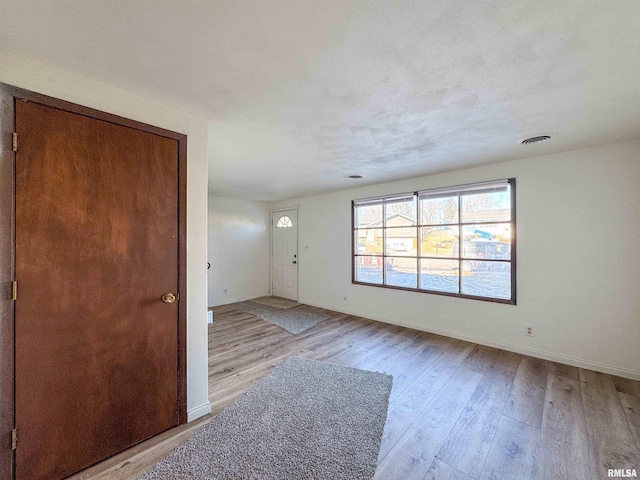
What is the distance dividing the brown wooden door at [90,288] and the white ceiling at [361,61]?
0.43 metres

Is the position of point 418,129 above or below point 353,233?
above

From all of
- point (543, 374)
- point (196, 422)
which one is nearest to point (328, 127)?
point (196, 422)

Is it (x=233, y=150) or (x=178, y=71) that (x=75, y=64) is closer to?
(x=178, y=71)

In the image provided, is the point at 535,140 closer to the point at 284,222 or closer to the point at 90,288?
the point at 90,288

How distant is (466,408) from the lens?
2.08 m

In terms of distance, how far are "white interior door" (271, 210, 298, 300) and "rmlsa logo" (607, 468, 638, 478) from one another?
16.1 ft

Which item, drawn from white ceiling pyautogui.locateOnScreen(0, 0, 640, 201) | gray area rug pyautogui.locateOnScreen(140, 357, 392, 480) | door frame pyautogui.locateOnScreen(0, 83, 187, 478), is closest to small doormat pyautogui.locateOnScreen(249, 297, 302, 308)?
gray area rug pyautogui.locateOnScreen(140, 357, 392, 480)

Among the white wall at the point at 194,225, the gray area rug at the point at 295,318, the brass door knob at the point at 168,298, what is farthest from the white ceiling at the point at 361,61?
the gray area rug at the point at 295,318

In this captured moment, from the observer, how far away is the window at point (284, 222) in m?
6.07

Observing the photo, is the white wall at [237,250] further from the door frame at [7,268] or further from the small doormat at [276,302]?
the door frame at [7,268]

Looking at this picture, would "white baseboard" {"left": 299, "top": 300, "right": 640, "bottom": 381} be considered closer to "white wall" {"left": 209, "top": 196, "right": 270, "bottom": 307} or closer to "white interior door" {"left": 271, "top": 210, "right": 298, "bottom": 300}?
"white interior door" {"left": 271, "top": 210, "right": 298, "bottom": 300}

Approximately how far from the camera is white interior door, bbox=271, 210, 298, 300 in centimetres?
591

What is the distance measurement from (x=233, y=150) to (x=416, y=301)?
334 cm

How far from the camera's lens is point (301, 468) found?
4.94 feet
